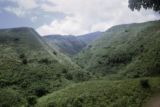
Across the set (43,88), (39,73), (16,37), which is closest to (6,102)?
(43,88)

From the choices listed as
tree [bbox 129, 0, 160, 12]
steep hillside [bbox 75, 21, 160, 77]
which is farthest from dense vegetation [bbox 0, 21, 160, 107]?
tree [bbox 129, 0, 160, 12]

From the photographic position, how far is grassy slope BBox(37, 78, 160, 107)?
4644cm

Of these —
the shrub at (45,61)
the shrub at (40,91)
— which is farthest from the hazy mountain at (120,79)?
the shrub at (45,61)

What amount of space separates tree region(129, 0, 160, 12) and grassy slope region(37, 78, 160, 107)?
71.4ft

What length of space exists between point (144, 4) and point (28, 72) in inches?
1258

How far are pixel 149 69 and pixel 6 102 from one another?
111 feet

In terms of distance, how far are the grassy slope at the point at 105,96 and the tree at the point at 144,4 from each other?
2177 cm

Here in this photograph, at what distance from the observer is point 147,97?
47.2 meters

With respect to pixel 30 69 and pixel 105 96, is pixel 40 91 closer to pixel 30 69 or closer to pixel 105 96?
pixel 30 69

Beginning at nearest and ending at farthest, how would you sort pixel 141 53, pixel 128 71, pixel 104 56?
pixel 128 71, pixel 141 53, pixel 104 56

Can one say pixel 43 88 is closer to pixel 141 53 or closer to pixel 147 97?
pixel 147 97

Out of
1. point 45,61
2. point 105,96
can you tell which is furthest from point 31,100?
point 45,61

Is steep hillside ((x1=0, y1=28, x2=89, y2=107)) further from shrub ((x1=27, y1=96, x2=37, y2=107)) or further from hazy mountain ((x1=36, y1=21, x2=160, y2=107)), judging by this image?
hazy mountain ((x1=36, y1=21, x2=160, y2=107))

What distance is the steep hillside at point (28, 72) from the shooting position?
57.9 m
